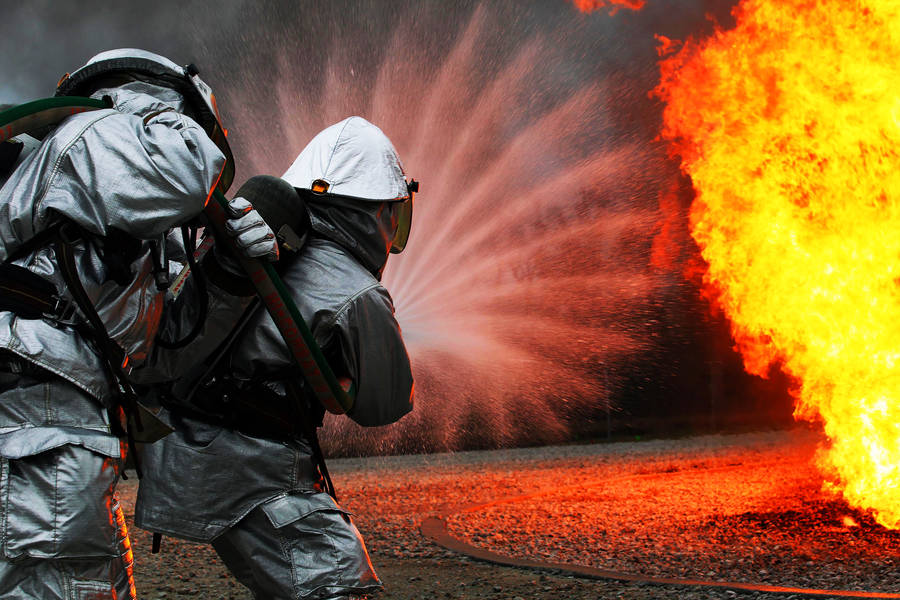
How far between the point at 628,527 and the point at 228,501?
4216 millimetres

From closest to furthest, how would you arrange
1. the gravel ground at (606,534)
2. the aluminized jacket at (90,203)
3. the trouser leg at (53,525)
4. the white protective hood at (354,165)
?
the trouser leg at (53,525) < the aluminized jacket at (90,203) < the white protective hood at (354,165) < the gravel ground at (606,534)

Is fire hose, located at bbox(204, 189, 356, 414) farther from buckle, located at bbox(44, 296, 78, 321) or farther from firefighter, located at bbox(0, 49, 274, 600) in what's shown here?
buckle, located at bbox(44, 296, 78, 321)

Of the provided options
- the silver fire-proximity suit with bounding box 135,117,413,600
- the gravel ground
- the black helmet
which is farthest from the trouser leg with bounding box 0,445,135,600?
the gravel ground

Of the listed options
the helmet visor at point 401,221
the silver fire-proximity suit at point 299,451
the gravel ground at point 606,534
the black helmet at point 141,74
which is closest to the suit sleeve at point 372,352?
the silver fire-proximity suit at point 299,451

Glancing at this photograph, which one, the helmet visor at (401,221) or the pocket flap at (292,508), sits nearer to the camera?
the pocket flap at (292,508)

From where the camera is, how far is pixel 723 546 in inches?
212

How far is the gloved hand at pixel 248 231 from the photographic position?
97.7 inches

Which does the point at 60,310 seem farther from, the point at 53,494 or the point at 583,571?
the point at 583,571

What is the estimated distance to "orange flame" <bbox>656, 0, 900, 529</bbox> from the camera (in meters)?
6.04

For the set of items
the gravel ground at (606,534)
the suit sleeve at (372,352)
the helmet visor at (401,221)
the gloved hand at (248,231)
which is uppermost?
the helmet visor at (401,221)

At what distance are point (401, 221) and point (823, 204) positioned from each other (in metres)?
4.40

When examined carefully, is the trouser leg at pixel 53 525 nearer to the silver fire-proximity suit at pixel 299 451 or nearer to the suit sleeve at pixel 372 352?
the silver fire-proximity suit at pixel 299 451

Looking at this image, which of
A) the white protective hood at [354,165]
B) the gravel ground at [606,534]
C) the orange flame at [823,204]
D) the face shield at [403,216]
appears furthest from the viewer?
the orange flame at [823,204]

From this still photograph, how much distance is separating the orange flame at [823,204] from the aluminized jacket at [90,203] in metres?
4.99
